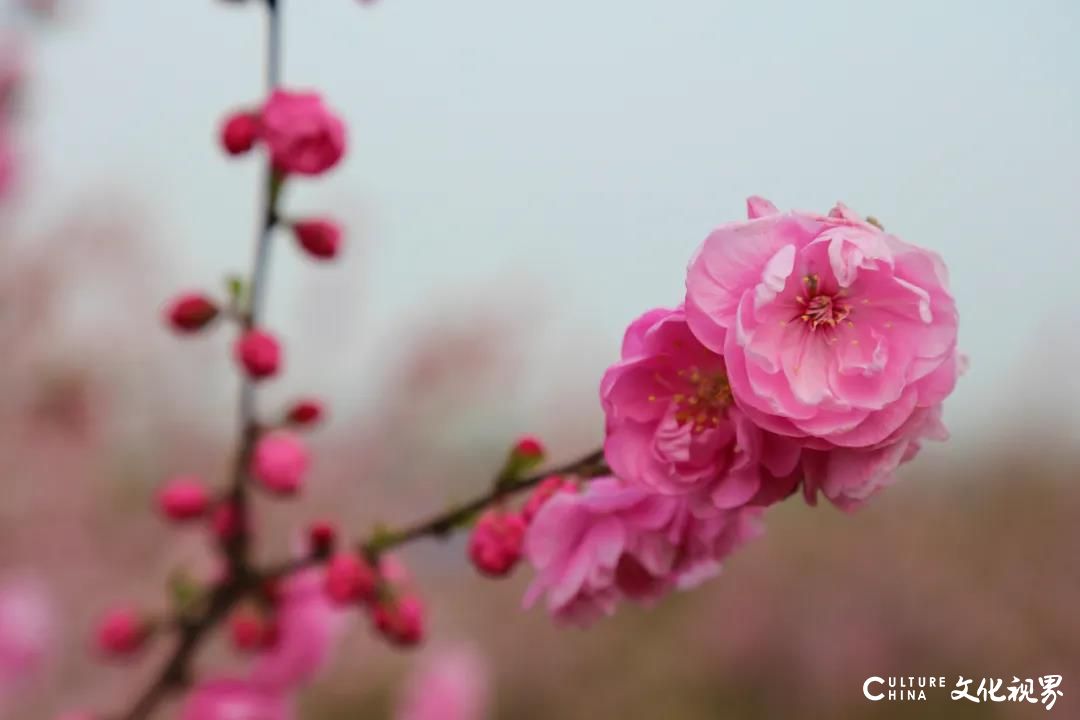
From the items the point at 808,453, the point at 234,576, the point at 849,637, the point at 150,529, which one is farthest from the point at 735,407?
the point at 150,529

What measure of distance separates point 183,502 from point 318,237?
0.60 feet

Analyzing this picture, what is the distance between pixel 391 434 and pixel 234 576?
77 centimetres

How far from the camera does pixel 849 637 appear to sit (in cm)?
112

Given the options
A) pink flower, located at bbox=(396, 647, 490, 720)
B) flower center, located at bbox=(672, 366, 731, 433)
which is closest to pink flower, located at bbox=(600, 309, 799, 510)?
flower center, located at bbox=(672, 366, 731, 433)

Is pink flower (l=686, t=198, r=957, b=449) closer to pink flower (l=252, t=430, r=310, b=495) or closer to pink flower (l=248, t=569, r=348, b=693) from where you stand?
pink flower (l=252, t=430, r=310, b=495)

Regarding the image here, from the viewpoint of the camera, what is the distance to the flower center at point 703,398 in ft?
0.99

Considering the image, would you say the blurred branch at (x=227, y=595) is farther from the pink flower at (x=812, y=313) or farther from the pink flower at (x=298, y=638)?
the pink flower at (x=812, y=313)

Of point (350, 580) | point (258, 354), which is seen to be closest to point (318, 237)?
point (258, 354)

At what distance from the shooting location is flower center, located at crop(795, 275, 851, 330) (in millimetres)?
291

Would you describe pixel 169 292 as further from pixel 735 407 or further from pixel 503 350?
pixel 735 407

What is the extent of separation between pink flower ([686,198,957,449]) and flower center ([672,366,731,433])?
28mm

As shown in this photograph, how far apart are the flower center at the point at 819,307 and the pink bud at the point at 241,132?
25 cm

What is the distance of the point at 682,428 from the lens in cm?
29

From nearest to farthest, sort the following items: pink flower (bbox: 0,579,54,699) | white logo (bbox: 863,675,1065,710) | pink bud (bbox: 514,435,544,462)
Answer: pink bud (bbox: 514,435,544,462), white logo (bbox: 863,675,1065,710), pink flower (bbox: 0,579,54,699)
